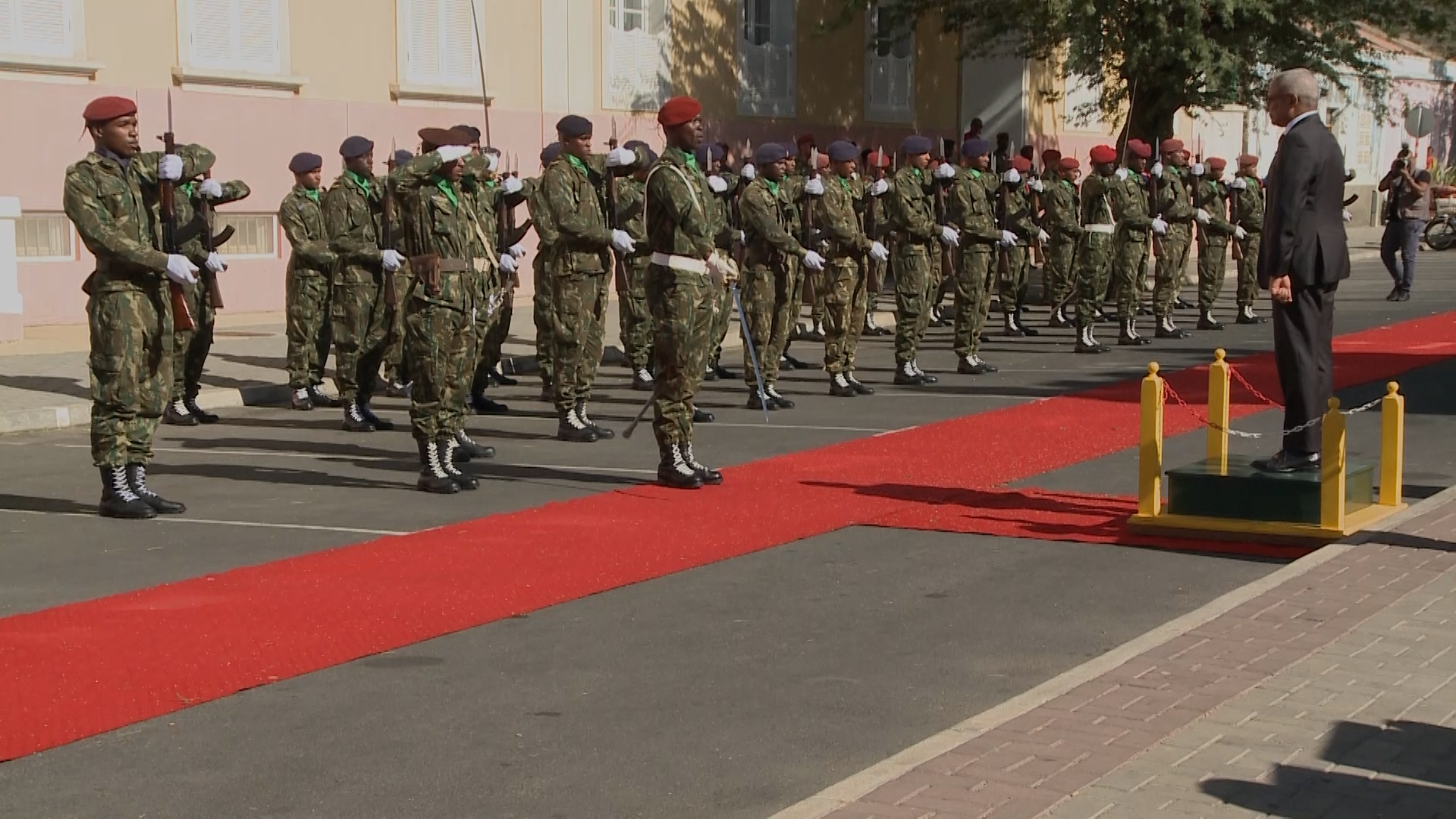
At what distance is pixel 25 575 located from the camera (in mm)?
8508

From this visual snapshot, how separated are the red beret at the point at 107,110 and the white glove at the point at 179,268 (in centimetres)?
78

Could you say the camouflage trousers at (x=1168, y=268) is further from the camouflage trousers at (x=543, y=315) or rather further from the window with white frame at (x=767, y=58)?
the window with white frame at (x=767, y=58)

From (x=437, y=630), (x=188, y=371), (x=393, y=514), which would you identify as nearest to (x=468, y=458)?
(x=393, y=514)

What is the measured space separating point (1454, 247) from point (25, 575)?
34.7 metres

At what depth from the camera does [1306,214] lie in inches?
373

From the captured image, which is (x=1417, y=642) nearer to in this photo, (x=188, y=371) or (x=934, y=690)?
(x=934, y=690)

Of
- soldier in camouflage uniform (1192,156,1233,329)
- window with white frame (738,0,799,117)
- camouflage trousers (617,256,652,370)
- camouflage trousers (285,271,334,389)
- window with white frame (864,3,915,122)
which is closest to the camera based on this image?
camouflage trousers (285,271,334,389)

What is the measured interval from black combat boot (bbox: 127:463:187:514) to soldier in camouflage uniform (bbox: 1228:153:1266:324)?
46.3 feet

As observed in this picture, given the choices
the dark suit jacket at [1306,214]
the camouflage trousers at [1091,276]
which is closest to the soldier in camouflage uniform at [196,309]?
the dark suit jacket at [1306,214]

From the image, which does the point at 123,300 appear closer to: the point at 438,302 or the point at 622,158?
the point at 438,302

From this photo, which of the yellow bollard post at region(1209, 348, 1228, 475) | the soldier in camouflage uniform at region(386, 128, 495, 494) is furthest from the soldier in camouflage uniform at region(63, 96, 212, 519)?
the yellow bollard post at region(1209, 348, 1228, 475)

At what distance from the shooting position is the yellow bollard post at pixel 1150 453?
367 inches

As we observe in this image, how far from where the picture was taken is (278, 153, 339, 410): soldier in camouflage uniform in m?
14.8

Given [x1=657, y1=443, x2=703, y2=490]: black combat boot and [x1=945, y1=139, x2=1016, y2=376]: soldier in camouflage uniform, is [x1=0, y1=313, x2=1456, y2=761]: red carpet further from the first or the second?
[x1=945, y1=139, x2=1016, y2=376]: soldier in camouflage uniform
